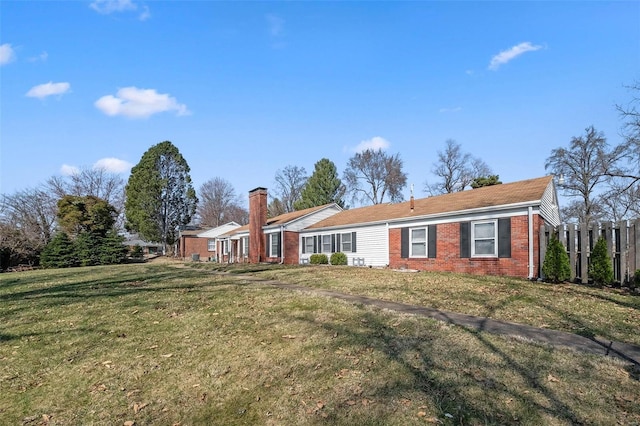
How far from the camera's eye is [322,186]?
4306cm

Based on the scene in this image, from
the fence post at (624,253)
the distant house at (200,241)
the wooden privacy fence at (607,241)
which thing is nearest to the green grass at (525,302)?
the fence post at (624,253)

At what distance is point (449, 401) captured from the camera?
3.59 meters

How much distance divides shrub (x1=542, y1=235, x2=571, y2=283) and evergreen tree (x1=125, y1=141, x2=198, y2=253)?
124 ft

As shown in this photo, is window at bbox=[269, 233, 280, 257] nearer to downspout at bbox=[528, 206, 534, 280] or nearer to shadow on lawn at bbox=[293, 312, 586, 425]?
downspout at bbox=[528, 206, 534, 280]

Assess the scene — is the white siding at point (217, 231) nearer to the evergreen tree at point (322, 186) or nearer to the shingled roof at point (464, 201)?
the evergreen tree at point (322, 186)

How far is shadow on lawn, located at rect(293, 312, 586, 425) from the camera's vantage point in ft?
11.0

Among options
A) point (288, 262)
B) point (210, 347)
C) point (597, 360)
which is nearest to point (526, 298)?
point (597, 360)

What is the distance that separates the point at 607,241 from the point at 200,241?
3899 cm

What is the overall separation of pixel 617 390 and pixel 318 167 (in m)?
40.9

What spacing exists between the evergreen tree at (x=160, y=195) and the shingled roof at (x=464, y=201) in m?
24.9

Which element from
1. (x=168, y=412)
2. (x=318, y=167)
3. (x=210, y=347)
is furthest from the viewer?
(x=318, y=167)

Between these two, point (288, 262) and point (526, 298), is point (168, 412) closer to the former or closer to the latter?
point (526, 298)

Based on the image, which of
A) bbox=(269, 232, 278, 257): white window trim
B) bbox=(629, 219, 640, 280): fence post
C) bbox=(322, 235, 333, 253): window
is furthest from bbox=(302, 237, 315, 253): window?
bbox=(629, 219, 640, 280): fence post

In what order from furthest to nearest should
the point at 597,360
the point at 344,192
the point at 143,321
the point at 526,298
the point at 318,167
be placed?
the point at 344,192 → the point at 318,167 → the point at 526,298 → the point at 143,321 → the point at 597,360
